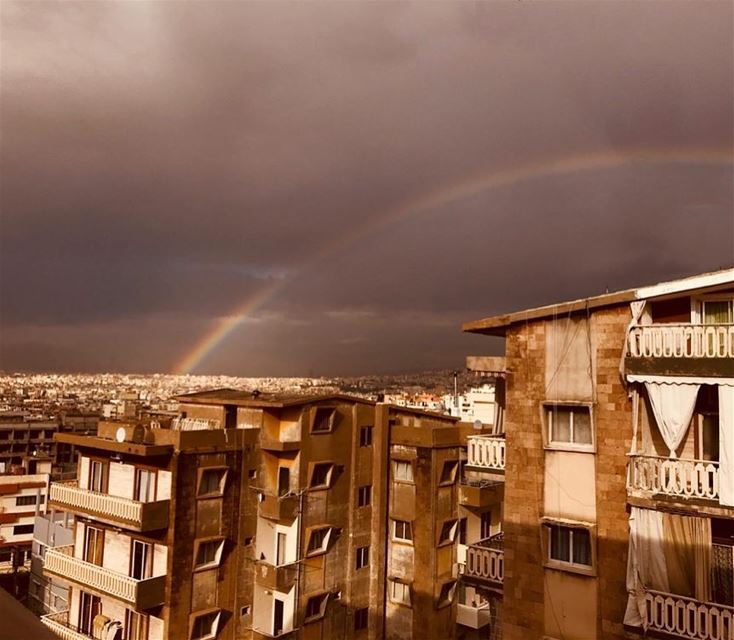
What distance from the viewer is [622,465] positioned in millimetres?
14867

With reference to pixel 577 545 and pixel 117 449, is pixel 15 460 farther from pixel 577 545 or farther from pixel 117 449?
pixel 577 545

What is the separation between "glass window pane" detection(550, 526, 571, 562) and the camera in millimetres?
15766

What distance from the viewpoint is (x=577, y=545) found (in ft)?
51.3

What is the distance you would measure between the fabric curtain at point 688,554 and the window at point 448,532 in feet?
Result: 63.6

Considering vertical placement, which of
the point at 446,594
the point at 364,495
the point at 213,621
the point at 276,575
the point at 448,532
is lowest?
the point at 446,594

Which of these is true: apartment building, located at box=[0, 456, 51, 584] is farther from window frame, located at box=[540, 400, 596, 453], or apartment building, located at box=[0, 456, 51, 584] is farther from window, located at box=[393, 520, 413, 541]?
window frame, located at box=[540, 400, 596, 453]

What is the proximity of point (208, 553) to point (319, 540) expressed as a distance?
19.4 ft

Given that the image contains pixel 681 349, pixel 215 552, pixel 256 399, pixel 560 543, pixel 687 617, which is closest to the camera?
pixel 687 617

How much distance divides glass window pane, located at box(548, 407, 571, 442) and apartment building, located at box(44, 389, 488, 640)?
1618cm

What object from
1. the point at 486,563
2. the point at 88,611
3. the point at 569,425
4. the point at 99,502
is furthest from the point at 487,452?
the point at 88,611

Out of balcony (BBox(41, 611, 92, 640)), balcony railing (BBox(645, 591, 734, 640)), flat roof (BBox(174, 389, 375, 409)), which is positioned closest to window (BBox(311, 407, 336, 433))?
flat roof (BBox(174, 389, 375, 409))

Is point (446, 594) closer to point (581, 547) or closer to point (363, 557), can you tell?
point (363, 557)

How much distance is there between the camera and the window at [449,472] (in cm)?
3266

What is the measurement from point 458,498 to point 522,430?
1786 centimetres
